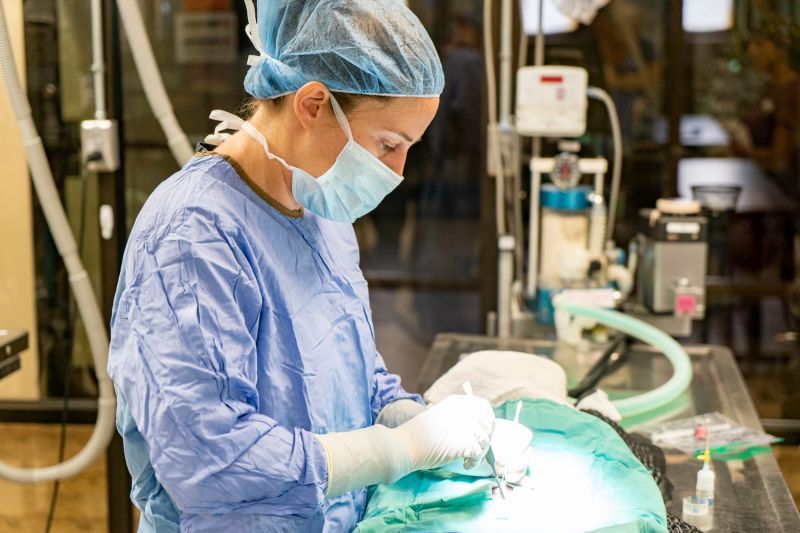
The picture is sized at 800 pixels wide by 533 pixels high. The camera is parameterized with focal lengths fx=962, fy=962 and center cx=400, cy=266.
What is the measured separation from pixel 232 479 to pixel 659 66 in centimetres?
306

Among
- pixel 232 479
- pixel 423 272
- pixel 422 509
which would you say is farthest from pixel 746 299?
pixel 232 479

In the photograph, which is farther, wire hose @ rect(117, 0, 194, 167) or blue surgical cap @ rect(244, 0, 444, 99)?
wire hose @ rect(117, 0, 194, 167)

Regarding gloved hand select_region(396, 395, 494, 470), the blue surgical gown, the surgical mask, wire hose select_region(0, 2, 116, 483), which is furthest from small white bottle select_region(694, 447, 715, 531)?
wire hose select_region(0, 2, 116, 483)

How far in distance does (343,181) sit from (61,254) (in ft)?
4.39

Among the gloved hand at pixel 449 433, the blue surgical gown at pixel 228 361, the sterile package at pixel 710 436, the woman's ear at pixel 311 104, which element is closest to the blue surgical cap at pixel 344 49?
the woman's ear at pixel 311 104

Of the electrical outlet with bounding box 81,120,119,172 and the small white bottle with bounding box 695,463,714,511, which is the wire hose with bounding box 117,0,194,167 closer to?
the electrical outlet with bounding box 81,120,119,172

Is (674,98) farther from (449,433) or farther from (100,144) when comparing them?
(449,433)

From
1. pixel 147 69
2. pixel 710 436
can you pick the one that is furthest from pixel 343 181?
pixel 147 69

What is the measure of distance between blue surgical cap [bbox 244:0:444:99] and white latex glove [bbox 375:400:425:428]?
49 centimetres

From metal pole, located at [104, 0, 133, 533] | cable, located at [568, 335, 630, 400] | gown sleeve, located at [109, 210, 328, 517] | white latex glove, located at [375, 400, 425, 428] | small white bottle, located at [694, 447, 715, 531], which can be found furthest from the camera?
metal pole, located at [104, 0, 133, 533]

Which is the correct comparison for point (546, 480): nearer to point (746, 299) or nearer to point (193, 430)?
point (193, 430)

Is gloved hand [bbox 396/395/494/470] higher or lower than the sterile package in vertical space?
higher

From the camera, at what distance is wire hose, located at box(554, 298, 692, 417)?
2070 mm

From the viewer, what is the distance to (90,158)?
9.29ft
